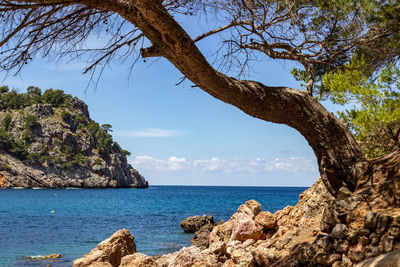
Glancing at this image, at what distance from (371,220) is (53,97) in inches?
5086

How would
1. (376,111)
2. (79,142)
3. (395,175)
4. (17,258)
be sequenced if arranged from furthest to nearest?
(79,142)
(17,258)
(376,111)
(395,175)

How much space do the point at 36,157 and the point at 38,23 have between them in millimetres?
97250

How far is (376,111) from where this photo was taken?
266 inches

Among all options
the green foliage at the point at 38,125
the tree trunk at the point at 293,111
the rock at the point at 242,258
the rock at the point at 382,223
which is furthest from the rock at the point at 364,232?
the green foliage at the point at 38,125

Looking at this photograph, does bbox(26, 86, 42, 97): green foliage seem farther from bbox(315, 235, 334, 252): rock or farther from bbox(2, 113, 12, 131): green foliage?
bbox(315, 235, 334, 252): rock

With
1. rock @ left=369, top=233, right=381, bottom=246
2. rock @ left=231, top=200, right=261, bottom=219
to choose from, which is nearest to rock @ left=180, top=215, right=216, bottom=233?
rock @ left=231, top=200, right=261, bottom=219

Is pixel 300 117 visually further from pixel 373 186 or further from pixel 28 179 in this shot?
pixel 28 179

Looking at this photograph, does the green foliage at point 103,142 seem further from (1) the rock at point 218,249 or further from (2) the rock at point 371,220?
(2) the rock at point 371,220

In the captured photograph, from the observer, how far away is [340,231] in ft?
15.7

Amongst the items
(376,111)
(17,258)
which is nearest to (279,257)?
(376,111)

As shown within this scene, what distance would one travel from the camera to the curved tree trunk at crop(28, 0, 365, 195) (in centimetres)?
427

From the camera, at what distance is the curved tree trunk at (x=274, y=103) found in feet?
14.0

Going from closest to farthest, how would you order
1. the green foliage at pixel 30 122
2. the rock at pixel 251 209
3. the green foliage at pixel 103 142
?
1. the rock at pixel 251 209
2. the green foliage at pixel 30 122
3. the green foliage at pixel 103 142

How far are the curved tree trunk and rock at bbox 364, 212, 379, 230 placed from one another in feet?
2.32
